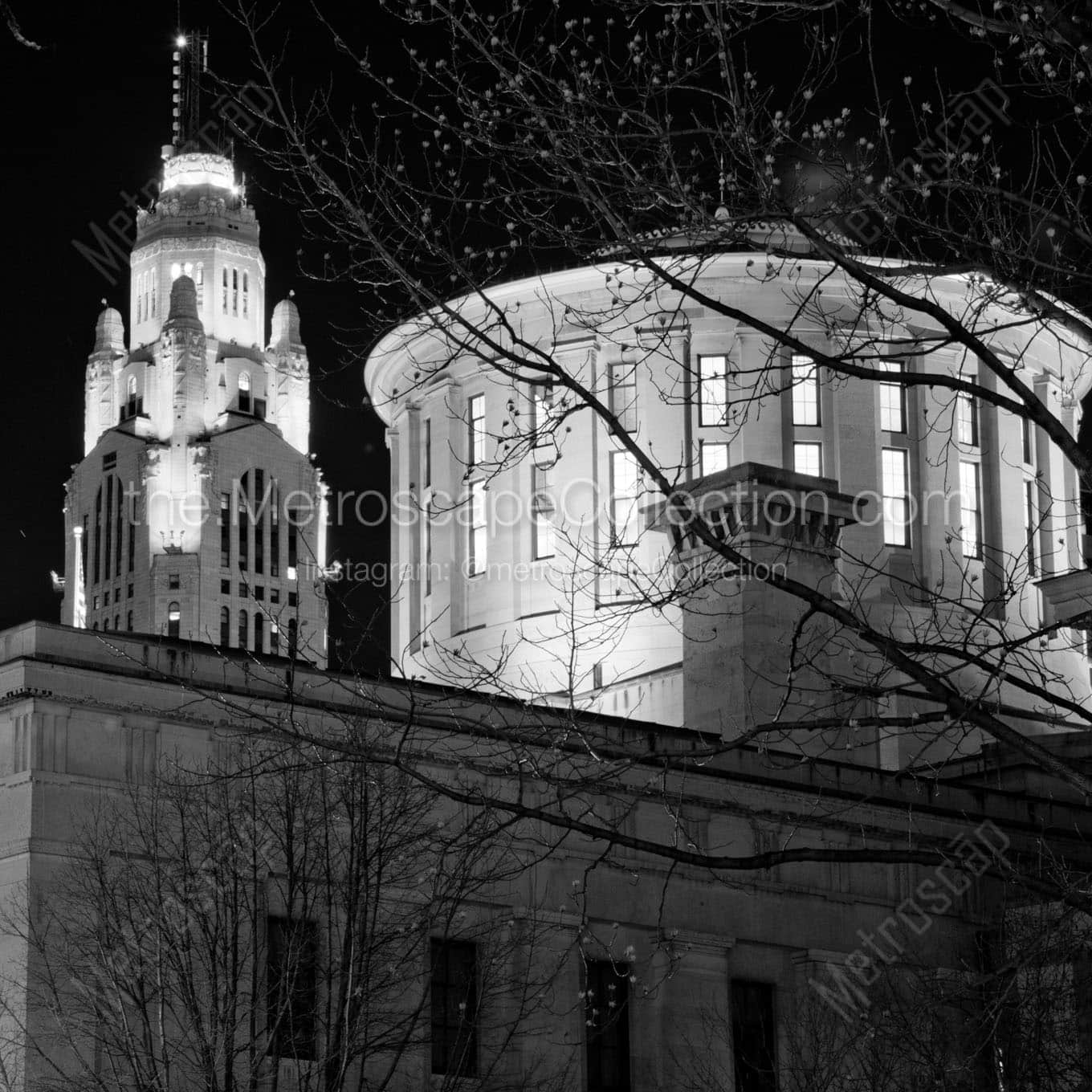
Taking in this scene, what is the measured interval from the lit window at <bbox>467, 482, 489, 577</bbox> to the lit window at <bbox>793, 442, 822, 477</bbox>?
1133cm

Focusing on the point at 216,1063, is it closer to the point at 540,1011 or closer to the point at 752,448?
the point at 540,1011

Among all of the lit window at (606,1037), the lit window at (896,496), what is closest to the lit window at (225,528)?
the lit window at (896,496)

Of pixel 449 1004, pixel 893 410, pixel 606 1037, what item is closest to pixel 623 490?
pixel 893 410

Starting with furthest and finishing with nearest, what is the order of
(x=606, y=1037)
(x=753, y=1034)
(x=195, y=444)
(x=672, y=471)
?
(x=195, y=444), (x=672, y=471), (x=753, y=1034), (x=606, y=1037)

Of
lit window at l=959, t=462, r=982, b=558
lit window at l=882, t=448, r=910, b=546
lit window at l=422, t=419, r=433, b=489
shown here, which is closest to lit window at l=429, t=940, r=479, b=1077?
lit window at l=882, t=448, r=910, b=546

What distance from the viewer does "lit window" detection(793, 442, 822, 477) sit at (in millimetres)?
76688

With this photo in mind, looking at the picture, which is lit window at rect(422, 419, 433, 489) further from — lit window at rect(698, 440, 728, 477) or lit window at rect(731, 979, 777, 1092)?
lit window at rect(731, 979, 777, 1092)

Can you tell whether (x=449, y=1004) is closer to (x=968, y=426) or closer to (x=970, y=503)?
(x=970, y=503)

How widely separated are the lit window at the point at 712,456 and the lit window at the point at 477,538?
8.45 metres

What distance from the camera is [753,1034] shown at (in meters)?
48.5

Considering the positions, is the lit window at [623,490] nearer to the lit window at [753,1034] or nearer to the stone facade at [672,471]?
the stone facade at [672,471]

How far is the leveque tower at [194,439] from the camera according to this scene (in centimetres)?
17875

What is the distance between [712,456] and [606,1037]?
33.6 metres

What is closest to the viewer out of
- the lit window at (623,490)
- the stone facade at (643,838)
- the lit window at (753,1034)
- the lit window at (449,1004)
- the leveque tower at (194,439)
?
the stone facade at (643,838)
